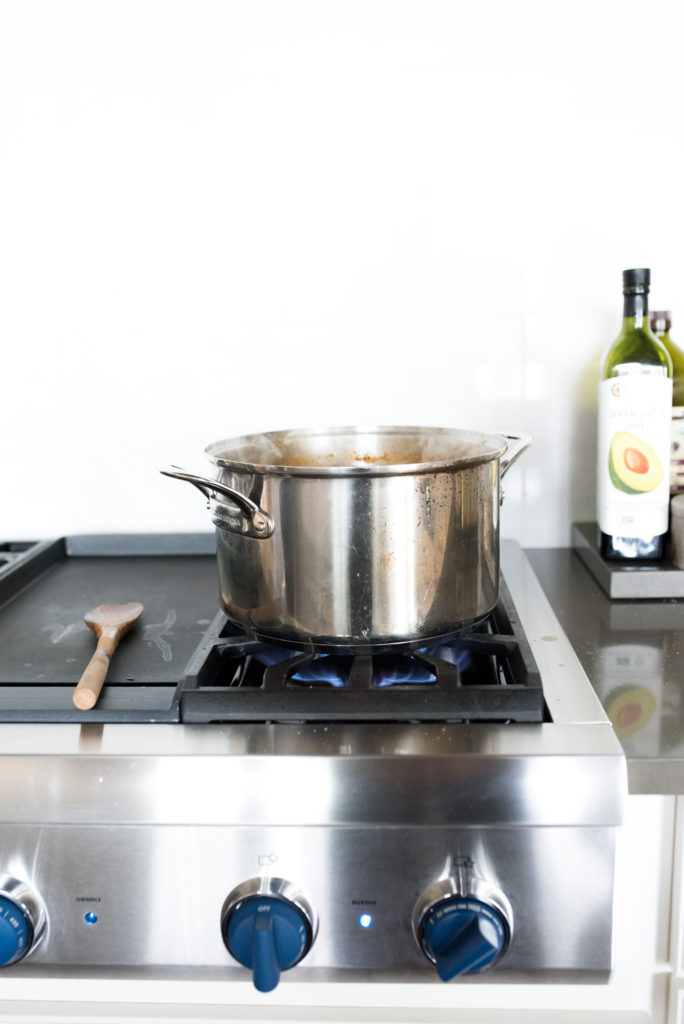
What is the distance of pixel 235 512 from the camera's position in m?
0.74

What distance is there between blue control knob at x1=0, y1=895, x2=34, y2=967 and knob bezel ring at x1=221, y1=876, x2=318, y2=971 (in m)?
0.15

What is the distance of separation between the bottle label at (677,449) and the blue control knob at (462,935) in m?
0.62

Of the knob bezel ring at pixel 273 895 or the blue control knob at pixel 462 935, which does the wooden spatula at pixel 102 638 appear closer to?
the knob bezel ring at pixel 273 895

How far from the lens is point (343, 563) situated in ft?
2.31

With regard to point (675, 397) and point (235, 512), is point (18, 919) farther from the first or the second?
point (675, 397)

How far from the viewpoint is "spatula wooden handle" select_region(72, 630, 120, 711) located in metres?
0.70

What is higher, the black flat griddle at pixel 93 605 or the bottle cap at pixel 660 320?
the bottle cap at pixel 660 320

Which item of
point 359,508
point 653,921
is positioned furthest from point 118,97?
point 653,921

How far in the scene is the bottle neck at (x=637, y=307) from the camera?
38.6 inches

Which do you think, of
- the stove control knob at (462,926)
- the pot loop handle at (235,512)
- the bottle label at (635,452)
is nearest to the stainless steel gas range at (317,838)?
the stove control knob at (462,926)

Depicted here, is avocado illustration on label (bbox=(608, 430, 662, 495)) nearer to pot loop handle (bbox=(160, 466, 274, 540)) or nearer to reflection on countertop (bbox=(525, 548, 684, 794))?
reflection on countertop (bbox=(525, 548, 684, 794))

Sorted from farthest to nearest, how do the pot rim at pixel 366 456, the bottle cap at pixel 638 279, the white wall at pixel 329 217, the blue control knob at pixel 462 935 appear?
the white wall at pixel 329 217, the bottle cap at pixel 638 279, the pot rim at pixel 366 456, the blue control knob at pixel 462 935

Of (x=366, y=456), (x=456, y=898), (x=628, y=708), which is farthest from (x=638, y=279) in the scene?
(x=456, y=898)

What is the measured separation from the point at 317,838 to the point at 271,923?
66 millimetres
